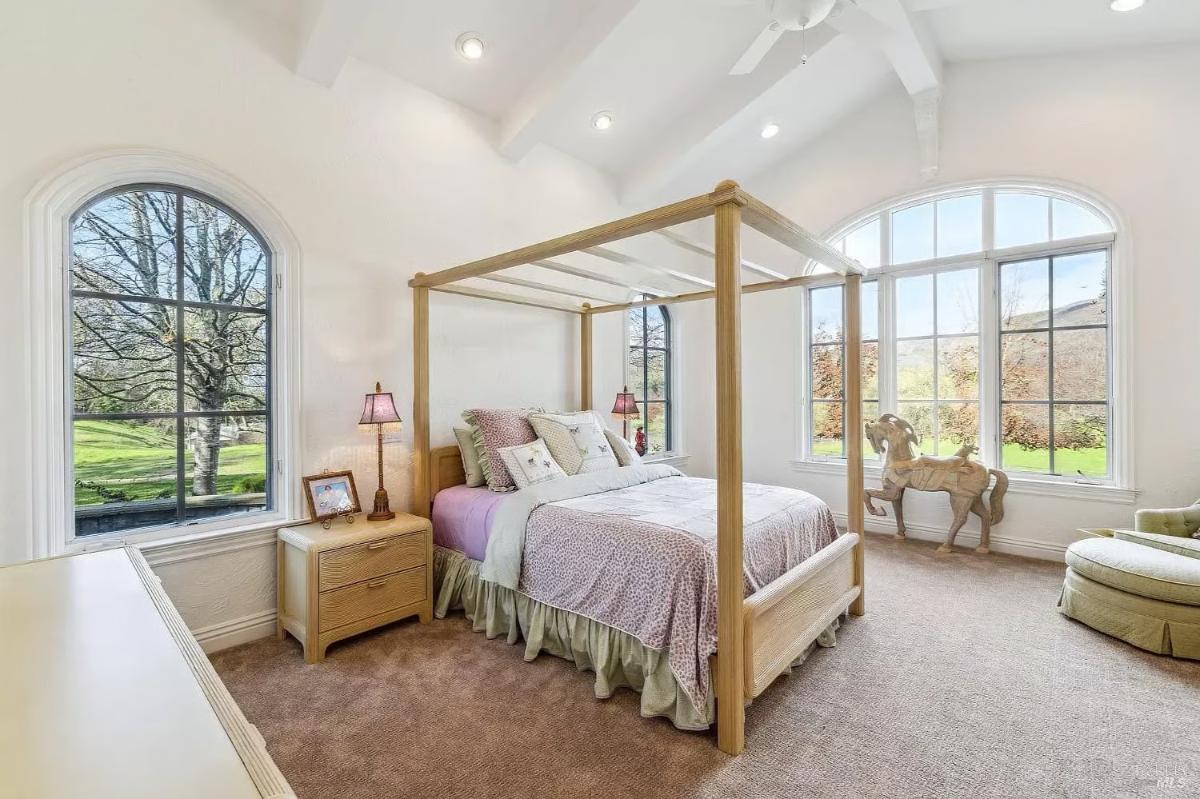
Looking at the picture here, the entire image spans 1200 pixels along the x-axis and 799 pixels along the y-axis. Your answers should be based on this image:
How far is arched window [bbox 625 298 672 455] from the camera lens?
16.1ft

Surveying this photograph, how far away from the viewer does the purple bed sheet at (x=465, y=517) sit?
9.24ft

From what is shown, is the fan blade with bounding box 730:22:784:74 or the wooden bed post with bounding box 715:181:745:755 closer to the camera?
the wooden bed post with bounding box 715:181:745:755

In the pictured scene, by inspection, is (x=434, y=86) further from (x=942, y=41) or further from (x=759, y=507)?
(x=942, y=41)

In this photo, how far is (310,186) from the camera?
9.30ft

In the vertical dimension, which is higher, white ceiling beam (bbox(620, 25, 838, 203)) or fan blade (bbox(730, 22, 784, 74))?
white ceiling beam (bbox(620, 25, 838, 203))

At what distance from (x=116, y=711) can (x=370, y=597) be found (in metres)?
1.83

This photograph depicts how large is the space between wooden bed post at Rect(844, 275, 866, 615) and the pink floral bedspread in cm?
21

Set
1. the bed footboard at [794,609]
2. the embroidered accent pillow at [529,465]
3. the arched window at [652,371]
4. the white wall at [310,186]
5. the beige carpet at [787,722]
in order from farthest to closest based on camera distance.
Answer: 1. the arched window at [652,371]
2. the embroidered accent pillow at [529,465]
3. the white wall at [310,186]
4. the bed footboard at [794,609]
5. the beige carpet at [787,722]

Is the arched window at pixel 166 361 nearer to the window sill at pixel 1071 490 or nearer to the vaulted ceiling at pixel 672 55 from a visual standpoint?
the vaulted ceiling at pixel 672 55

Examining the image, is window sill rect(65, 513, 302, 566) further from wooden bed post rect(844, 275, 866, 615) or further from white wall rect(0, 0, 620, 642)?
wooden bed post rect(844, 275, 866, 615)

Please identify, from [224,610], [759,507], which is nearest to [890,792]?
[759,507]

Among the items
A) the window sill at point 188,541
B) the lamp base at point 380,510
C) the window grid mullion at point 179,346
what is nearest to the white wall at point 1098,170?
the lamp base at point 380,510

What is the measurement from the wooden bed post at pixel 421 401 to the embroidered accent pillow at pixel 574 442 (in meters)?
0.65

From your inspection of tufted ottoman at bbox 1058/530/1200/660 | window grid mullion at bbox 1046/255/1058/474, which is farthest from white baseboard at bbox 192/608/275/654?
window grid mullion at bbox 1046/255/1058/474
